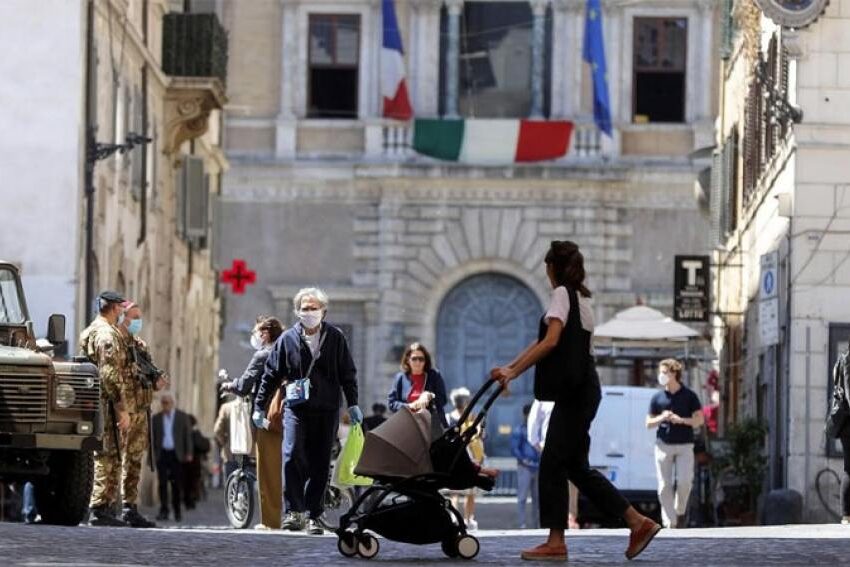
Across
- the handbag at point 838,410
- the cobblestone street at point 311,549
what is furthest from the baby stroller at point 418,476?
the handbag at point 838,410

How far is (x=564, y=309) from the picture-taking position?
17.8 meters

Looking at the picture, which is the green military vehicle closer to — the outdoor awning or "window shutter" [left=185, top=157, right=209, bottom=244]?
the outdoor awning

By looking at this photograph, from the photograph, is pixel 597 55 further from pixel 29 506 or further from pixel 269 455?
pixel 269 455

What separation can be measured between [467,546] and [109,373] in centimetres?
630

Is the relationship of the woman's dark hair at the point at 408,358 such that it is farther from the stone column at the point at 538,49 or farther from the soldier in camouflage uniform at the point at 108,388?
the stone column at the point at 538,49

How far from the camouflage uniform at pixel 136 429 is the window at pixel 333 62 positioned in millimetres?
36689

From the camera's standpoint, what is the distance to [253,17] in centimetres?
6000

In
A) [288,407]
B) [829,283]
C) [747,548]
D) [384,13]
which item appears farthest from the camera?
[384,13]

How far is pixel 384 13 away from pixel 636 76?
5564 millimetres

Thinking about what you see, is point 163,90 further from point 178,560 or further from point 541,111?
point 178,560

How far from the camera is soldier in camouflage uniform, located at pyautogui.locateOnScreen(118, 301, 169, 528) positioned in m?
23.6

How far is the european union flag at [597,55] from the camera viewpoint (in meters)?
56.2

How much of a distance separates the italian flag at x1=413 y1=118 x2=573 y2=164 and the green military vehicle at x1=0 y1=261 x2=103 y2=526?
35.9 metres

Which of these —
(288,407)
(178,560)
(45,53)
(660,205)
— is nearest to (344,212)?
(660,205)
